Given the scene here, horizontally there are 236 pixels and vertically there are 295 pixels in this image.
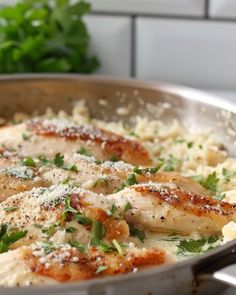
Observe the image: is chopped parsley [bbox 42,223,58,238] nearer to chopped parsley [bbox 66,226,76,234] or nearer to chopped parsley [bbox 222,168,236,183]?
chopped parsley [bbox 66,226,76,234]

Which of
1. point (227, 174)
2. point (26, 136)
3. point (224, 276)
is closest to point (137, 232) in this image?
point (224, 276)

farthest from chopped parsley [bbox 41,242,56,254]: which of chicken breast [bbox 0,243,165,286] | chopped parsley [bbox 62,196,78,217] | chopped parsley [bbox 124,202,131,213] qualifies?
chopped parsley [bbox 124,202,131,213]

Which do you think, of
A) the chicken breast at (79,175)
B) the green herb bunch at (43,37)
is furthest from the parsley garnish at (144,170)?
the green herb bunch at (43,37)

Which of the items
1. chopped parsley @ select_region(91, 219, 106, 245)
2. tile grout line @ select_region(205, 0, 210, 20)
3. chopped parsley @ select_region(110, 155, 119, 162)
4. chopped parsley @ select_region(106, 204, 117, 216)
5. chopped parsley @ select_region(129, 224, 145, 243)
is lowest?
chopped parsley @ select_region(110, 155, 119, 162)

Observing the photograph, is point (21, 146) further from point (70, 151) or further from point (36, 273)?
point (36, 273)

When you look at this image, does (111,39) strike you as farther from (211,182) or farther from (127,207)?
(127,207)
